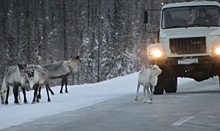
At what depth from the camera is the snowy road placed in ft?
40.7

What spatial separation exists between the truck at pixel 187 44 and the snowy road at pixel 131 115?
1191 mm

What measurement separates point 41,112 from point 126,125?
153 inches

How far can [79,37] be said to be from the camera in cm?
10981

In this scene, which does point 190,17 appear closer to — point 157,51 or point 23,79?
point 157,51

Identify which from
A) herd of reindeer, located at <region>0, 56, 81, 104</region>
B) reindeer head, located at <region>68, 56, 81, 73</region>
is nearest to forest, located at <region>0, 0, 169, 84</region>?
reindeer head, located at <region>68, 56, 81, 73</region>

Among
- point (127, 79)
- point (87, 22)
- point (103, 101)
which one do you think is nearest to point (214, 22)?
point (103, 101)

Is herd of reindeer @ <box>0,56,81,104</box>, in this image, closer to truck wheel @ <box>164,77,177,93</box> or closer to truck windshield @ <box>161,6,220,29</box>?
truck wheel @ <box>164,77,177,93</box>

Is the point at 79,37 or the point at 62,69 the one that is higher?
the point at 79,37

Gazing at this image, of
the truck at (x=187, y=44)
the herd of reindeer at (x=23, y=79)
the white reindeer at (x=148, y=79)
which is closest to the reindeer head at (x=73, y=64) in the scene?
the herd of reindeer at (x=23, y=79)

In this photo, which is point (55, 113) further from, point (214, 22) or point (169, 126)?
point (214, 22)

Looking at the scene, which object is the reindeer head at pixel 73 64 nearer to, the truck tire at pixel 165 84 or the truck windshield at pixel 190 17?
the truck tire at pixel 165 84

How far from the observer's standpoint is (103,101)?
18.4 meters

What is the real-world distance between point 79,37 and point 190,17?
292ft

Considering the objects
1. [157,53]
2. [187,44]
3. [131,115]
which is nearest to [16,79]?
[157,53]
